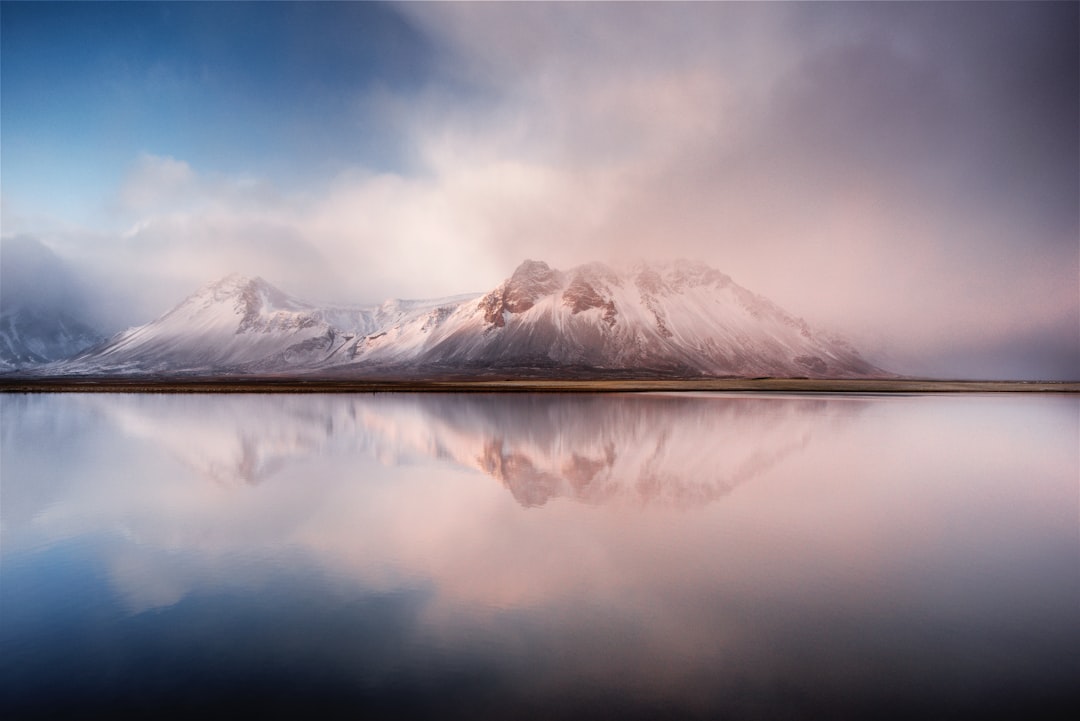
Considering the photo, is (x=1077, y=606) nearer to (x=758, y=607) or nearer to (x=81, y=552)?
(x=758, y=607)

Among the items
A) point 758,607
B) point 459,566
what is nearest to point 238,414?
point 459,566

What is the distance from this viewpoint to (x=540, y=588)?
37.9ft

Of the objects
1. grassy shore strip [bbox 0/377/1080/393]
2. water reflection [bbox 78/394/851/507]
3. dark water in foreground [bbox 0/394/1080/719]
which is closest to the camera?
dark water in foreground [bbox 0/394/1080/719]

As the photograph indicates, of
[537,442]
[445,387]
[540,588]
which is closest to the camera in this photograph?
[540,588]

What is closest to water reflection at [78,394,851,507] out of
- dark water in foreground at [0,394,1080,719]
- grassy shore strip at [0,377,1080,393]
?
dark water in foreground at [0,394,1080,719]

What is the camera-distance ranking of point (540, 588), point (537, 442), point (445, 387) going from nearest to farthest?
point (540, 588) < point (537, 442) < point (445, 387)

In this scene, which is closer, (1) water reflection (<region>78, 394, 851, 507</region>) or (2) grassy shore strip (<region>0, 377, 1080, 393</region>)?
(1) water reflection (<region>78, 394, 851, 507</region>)

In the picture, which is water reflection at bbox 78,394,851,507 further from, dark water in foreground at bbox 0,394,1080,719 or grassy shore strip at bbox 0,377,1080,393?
grassy shore strip at bbox 0,377,1080,393

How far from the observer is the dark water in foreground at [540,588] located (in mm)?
7668

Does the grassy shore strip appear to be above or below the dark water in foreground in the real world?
above

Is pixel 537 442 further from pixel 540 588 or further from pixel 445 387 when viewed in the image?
pixel 445 387

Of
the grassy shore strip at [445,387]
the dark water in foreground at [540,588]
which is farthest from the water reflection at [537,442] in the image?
the grassy shore strip at [445,387]

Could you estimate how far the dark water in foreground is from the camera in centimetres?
767

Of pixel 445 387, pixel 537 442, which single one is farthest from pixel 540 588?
pixel 445 387
